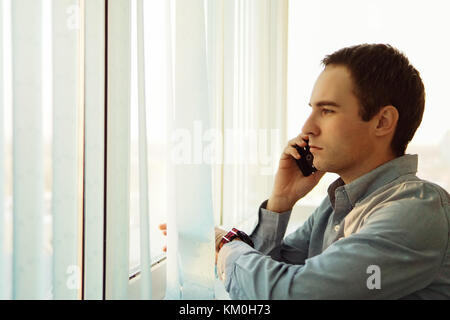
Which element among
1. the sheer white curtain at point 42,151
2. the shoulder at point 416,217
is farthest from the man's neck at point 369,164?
the sheer white curtain at point 42,151

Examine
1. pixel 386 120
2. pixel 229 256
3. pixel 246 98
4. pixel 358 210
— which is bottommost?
pixel 229 256

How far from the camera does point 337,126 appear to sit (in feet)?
3.15

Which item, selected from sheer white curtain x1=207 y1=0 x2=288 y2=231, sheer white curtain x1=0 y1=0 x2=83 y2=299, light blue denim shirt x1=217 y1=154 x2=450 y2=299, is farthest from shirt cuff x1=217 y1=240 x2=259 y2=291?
sheer white curtain x1=207 y1=0 x2=288 y2=231

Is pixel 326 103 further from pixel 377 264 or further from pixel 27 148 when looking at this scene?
pixel 27 148

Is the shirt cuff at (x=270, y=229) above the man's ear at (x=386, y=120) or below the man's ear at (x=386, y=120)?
below

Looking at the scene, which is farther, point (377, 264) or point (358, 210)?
point (358, 210)

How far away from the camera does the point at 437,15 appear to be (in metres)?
2.96

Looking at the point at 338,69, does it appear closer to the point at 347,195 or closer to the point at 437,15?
the point at 347,195

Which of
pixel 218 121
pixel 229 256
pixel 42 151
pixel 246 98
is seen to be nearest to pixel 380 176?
pixel 229 256

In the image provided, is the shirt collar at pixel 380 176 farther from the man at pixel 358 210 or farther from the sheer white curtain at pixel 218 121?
the sheer white curtain at pixel 218 121

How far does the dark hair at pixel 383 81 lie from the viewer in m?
0.93

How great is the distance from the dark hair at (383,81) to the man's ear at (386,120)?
0.01 m

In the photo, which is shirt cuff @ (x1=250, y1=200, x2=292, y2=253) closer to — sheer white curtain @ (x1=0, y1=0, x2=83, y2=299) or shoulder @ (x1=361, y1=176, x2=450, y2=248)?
shoulder @ (x1=361, y1=176, x2=450, y2=248)

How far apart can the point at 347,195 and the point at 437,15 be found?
2630 mm
